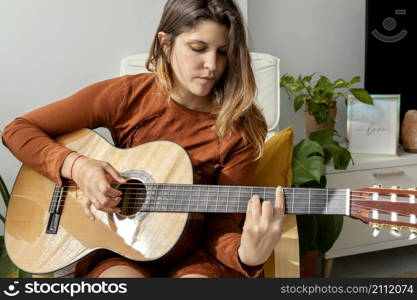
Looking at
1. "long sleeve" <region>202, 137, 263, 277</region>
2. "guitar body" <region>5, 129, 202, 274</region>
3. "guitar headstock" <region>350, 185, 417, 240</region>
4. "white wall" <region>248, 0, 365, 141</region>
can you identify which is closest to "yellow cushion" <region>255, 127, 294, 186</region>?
"long sleeve" <region>202, 137, 263, 277</region>

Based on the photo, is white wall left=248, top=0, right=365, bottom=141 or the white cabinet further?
white wall left=248, top=0, right=365, bottom=141

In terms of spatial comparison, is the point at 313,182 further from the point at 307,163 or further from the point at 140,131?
the point at 140,131

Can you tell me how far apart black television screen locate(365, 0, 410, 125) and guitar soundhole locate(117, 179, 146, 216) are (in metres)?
1.47

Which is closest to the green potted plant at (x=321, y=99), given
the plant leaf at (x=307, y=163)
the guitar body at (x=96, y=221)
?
the plant leaf at (x=307, y=163)

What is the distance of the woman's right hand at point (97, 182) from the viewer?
118cm

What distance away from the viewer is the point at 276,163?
151 centimetres

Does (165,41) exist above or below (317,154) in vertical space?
above

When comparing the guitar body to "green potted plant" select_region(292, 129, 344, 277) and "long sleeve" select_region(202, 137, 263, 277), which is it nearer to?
"long sleeve" select_region(202, 137, 263, 277)

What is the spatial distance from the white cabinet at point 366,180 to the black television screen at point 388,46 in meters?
0.34

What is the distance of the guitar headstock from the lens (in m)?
0.95

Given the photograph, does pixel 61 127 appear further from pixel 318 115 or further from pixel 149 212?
pixel 318 115

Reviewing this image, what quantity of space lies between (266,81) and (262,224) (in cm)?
104

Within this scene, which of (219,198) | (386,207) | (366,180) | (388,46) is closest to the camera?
(386,207)

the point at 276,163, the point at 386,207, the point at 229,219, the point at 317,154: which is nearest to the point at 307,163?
the point at 317,154
